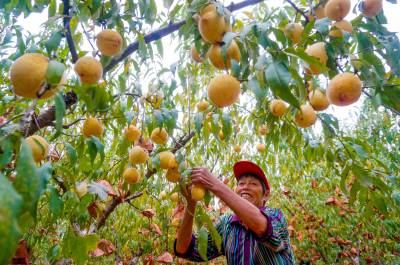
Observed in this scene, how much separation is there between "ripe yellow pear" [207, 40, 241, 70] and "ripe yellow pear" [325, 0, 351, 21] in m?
0.40

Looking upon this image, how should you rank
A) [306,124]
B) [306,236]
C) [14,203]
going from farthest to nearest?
[306,236]
[306,124]
[14,203]

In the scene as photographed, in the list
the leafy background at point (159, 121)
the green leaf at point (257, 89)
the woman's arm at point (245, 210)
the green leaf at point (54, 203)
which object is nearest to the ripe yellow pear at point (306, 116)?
the leafy background at point (159, 121)

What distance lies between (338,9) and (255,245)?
134cm

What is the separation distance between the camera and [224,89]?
1093 millimetres

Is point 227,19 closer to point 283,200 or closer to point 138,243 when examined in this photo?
point 138,243

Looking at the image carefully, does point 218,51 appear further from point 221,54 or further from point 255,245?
point 255,245

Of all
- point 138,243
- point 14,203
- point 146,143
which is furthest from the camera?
point 138,243

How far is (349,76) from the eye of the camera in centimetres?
103

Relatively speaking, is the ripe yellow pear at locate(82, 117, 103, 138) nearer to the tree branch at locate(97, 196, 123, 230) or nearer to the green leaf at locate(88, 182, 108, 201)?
the green leaf at locate(88, 182, 108, 201)

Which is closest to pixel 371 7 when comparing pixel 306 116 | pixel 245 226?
pixel 306 116

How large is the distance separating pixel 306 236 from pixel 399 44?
3.79 meters

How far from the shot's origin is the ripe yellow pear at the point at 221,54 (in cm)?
100

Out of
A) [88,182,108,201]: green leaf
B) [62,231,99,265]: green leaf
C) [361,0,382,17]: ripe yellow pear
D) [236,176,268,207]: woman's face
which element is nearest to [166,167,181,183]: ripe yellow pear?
[88,182,108,201]: green leaf

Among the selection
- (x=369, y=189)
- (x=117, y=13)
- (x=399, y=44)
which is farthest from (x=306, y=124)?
(x=117, y=13)
